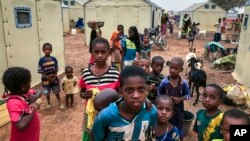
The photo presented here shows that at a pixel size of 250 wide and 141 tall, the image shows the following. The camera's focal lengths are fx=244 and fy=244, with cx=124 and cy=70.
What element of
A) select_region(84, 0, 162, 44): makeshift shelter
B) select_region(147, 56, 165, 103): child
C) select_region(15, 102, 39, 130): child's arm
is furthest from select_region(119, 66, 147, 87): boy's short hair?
select_region(84, 0, 162, 44): makeshift shelter

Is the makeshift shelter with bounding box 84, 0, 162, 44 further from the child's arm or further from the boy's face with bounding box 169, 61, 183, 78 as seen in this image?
the child's arm

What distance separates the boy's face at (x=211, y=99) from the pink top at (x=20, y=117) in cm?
195

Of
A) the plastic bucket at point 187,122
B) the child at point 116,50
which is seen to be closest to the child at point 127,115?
the plastic bucket at point 187,122

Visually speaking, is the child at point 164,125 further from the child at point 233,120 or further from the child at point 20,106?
the child at point 20,106

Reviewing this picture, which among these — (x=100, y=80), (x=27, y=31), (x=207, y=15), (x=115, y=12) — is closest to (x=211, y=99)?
(x=100, y=80)

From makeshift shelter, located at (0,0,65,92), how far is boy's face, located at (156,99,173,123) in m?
4.29

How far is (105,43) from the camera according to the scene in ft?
8.76

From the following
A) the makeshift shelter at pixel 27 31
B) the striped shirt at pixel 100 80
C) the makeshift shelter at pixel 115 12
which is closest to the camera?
the striped shirt at pixel 100 80

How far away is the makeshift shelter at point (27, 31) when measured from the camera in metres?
5.73

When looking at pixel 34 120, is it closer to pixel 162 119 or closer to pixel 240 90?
pixel 162 119

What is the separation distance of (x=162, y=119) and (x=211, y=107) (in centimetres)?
64

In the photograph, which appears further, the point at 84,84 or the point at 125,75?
the point at 84,84

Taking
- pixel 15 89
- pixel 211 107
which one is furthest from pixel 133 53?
pixel 15 89

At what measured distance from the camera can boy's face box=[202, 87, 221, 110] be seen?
112 inches
